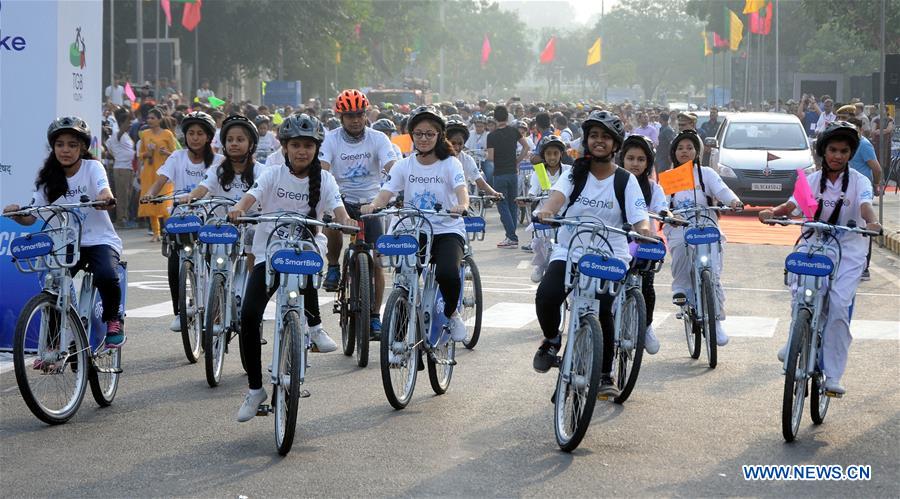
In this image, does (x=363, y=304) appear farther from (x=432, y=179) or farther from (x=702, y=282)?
(x=702, y=282)

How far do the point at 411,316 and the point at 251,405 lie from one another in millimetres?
1378

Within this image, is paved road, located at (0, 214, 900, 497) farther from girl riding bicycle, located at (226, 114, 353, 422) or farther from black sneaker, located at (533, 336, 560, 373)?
girl riding bicycle, located at (226, 114, 353, 422)

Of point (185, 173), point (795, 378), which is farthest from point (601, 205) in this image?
point (185, 173)

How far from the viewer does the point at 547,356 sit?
8398 millimetres

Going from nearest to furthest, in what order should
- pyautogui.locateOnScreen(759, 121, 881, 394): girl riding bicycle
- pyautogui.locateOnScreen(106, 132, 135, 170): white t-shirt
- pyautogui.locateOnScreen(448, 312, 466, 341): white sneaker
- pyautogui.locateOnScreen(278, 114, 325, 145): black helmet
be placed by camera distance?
pyautogui.locateOnScreen(759, 121, 881, 394): girl riding bicycle
pyautogui.locateOnScreen(278, 114, 325, 145): black helmet
pyautogui.locateOnScreen(448, 312, 466, 341): white sneaker
pyautogui.locateOnScreen(106, 132, 135, 170): white t-shirt

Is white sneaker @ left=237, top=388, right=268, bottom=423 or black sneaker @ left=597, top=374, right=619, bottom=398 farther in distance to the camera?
black sneaker @ left=597, top=374, right=619, bottom=398

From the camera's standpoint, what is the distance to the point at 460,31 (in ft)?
462

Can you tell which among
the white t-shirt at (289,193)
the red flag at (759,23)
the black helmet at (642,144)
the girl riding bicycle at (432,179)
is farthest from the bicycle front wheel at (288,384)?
the red flag at (759,23)

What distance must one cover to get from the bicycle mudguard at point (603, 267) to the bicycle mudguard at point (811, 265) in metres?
1.09

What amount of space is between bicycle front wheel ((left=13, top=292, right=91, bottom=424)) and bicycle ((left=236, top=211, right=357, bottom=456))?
1331 mm

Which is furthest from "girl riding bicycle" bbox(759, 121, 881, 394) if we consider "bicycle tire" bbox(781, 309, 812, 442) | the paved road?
the paved road

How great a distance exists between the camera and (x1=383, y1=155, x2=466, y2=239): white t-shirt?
31.9 feet

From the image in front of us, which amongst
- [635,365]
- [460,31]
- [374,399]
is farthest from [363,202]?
[460,31]

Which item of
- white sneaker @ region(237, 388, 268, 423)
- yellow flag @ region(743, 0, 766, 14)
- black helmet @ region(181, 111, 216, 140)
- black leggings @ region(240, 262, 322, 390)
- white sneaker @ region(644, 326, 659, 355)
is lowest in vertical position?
white sneaker @ region(237, 388, 268, 423)
